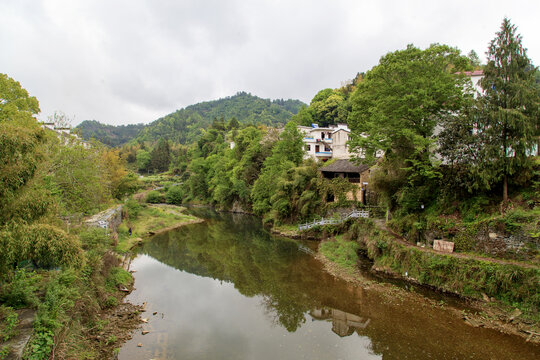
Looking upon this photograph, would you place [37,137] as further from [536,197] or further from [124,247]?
[536,197]

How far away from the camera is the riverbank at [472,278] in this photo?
12.6 metres

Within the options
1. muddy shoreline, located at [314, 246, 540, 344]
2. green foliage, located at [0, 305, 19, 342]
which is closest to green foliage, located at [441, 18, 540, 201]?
muddy shoreline, located at [314, 246, 540, 344]

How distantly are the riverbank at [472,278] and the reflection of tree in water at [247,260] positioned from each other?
411 centimetres

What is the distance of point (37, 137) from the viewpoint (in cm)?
966

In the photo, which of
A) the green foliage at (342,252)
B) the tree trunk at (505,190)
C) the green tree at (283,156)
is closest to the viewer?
the tree trunk at (505,190)

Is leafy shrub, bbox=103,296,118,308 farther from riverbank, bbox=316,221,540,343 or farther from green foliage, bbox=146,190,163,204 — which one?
green foliage, bbox=146,190,163,204

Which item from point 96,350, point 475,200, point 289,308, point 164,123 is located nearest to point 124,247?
point 96,350

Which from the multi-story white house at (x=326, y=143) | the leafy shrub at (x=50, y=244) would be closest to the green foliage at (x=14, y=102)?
the leafy shrub at (x=50, y=244)

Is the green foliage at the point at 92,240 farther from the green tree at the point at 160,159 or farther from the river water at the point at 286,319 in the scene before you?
the green tree at the point at 160,159

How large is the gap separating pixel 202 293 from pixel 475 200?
18.9m

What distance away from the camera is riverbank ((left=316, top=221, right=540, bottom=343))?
12.6 metres

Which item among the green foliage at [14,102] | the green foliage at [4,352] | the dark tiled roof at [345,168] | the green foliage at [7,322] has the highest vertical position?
the green foliage at [14,102]

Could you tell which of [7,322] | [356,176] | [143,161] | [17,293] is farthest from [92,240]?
[143,161]

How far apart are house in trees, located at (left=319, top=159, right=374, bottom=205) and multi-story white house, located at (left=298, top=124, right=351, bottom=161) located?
9121 mm
